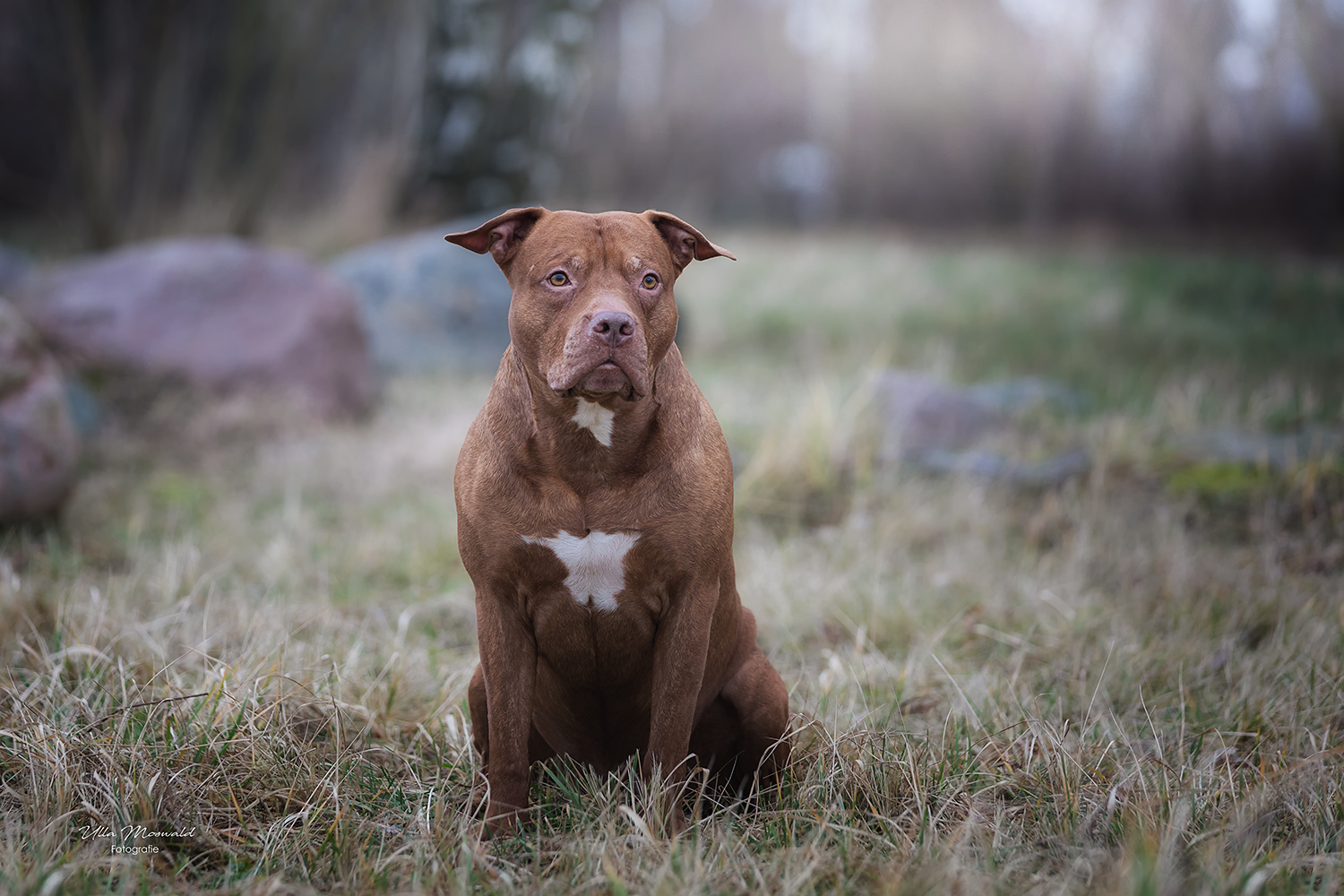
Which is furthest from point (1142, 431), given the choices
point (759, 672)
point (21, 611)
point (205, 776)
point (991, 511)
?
point (21, 611)

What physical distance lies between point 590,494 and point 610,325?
338 millimetres

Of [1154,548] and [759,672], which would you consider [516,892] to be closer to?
[759,672]

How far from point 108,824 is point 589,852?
94 cm

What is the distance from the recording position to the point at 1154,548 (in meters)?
3.93

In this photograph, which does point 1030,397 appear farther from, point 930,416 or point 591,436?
point 591,436

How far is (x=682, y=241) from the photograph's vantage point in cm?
204

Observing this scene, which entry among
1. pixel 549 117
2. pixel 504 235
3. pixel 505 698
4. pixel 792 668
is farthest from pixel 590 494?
pixel 549 117

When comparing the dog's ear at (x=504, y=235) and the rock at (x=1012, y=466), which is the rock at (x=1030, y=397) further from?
the dog's ear at (x=504, y=235)

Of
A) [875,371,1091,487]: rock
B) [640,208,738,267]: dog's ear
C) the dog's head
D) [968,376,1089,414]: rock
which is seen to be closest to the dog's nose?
the dog's head

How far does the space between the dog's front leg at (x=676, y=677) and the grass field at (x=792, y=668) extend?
0.23 feet

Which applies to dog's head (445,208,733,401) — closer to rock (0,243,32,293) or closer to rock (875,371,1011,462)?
rock (875,371,1011,462)

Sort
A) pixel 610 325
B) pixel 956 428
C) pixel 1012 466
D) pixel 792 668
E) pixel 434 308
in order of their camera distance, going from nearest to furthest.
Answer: pixel 610 325 < pixel 792 668 < pixel 1012 466 < pixel 956 428 < pixel 434 308

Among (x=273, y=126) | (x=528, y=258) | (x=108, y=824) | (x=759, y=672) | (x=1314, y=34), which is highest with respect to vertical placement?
(x=1314, y=34)

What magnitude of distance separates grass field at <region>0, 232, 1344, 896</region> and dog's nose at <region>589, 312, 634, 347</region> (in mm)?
876
